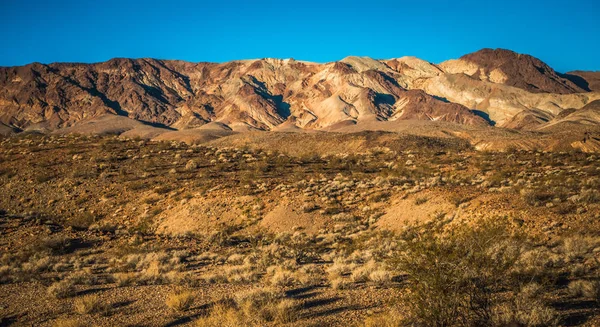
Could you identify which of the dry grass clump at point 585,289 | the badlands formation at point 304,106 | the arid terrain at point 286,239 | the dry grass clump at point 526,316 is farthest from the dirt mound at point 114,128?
the dry grass clump at point 526,316

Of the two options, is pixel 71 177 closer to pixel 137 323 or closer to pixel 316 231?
pixel 316 231

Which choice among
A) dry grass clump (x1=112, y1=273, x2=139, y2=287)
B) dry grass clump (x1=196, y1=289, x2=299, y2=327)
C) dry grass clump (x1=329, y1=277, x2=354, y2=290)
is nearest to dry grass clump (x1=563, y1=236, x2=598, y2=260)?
dry grass clump (x1=329, y1=277, x2=354, y2=290)

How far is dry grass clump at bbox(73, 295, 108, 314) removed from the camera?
30.7 feet

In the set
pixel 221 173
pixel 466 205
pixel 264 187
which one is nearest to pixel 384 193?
pixel 466 205

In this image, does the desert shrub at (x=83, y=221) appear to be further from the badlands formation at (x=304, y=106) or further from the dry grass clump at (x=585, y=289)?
the badlands formation at (x=304, y=106)

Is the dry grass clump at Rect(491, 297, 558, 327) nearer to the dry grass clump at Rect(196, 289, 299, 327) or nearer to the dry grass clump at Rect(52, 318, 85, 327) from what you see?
the dry grass clump at Rect(196, 289, 299, 327)

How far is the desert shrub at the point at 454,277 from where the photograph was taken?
24.1ft

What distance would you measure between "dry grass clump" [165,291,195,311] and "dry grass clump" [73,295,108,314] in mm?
1473

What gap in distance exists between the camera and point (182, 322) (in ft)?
28.8

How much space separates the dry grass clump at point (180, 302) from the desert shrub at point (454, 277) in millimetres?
4870

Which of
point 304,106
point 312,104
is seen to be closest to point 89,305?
point 312,104

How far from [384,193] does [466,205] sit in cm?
534

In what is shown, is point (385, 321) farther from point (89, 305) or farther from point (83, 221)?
point (83, 221)

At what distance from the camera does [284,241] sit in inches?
720
